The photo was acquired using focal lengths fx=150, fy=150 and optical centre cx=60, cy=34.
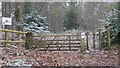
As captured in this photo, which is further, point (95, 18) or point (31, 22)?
point (95, 18)

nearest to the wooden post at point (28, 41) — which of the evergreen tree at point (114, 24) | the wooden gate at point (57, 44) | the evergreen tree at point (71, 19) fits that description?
the wooden gate at point (57, 44)

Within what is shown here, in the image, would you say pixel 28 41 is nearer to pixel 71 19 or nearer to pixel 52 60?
pixel 52 60

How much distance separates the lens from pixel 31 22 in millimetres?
12570

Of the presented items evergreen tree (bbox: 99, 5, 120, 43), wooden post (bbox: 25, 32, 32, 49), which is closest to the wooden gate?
wooden post (bbox: 25, 32, 32, 49)

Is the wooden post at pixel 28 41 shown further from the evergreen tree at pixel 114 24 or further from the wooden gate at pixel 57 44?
the evergreen tree at pixel 114 24

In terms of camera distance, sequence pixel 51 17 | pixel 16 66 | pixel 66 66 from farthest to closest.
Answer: pixel 51 17
pixel 66 66
pixel 16 66

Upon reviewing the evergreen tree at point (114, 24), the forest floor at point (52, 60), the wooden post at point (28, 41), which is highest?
the evergreen tree at point (114, 24)

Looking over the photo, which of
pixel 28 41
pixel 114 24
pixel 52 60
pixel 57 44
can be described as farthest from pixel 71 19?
pixel 52 60

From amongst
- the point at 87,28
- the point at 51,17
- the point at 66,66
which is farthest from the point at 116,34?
the point at 51,17

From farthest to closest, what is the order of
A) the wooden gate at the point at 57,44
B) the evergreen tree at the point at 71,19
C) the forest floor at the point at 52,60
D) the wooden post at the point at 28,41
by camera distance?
1. the evergreen tree at the point at 71,19
2. the wooden post at the point at 28,41
3. the wooden gate at the point at 57,44
4. the forest floor at the point at 52,60

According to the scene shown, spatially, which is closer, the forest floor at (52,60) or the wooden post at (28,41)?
the forest floor at (52,60)

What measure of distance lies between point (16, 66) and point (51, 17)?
3294 centimetres

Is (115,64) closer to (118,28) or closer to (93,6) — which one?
(118,28)

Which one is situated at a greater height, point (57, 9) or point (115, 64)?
point (57, 9)
